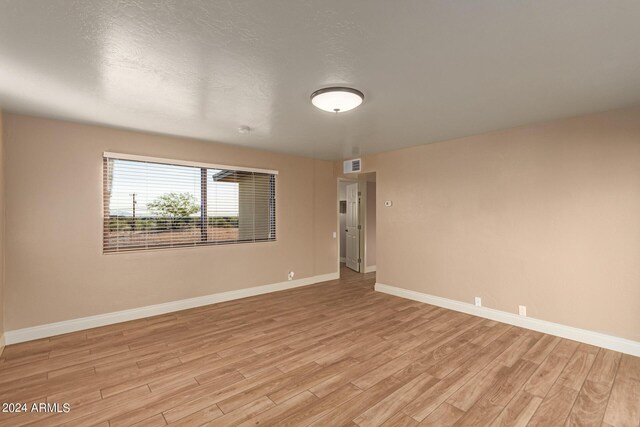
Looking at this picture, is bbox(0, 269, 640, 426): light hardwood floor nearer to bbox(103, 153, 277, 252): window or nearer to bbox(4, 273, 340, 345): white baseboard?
bbox(4, 273, 340, 345): white baseboard

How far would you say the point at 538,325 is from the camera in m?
3.51

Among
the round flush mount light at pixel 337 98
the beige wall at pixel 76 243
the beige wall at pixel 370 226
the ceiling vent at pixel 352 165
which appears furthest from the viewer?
the beige wall at pixel 370 226

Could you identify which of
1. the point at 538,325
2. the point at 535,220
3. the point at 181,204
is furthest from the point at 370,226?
the point at 181,204

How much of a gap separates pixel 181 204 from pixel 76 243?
1.29 m

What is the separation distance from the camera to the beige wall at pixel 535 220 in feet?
9.87

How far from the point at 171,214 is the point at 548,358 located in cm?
Result: 482

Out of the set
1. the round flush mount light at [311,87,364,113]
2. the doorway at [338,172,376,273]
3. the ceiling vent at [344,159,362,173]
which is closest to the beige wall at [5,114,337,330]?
the ceiling vent at [344,159,362,173]

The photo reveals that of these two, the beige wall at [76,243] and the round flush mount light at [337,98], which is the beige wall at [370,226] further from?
the round flush mount light at [337,98]

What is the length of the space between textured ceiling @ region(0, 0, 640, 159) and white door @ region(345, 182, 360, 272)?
370cm

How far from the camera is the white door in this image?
7012 mm

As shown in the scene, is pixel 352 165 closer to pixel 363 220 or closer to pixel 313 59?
pixel 363 220

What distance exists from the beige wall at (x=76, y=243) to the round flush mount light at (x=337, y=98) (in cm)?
263

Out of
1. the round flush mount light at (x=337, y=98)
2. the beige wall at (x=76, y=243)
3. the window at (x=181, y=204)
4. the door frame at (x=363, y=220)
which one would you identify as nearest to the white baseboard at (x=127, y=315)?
the beige wall at (x=76, y=243)

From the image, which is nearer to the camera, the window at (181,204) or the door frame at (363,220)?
the window at (181,204)
